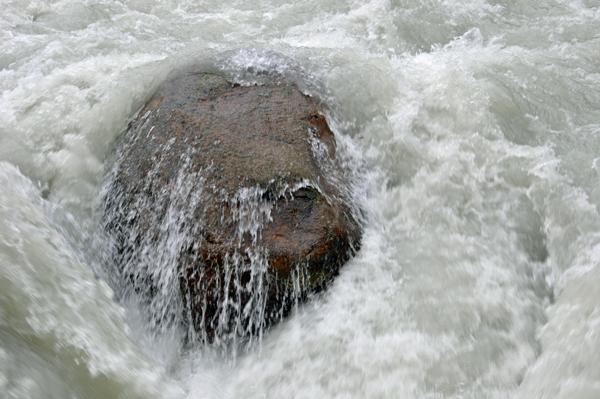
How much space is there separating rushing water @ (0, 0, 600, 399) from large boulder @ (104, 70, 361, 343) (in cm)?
15

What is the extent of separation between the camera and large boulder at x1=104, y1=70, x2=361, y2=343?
7.91 ft

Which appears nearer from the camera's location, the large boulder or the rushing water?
the rushing water

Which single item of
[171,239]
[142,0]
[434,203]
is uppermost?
[142,0]

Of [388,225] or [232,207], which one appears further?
[388,225]

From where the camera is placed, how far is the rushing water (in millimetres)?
1988

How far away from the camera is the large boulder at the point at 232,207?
7.91 ft

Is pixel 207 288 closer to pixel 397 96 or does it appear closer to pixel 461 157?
pixel 461 157

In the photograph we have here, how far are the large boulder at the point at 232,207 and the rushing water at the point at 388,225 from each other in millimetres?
152

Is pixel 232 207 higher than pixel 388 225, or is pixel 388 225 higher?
pixel 232 207

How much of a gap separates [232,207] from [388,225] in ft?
3.16

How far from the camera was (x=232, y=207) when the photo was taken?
250 centimetres

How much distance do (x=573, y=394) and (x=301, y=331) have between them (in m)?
1.18

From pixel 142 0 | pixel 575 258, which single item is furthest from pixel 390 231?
pixel 142 0

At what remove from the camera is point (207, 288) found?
241 centimetres
